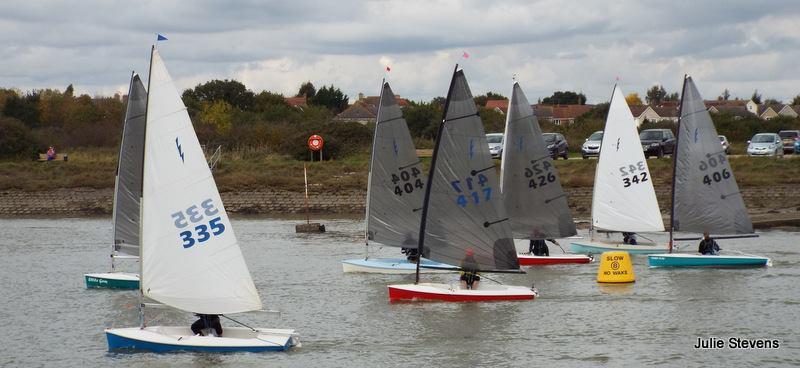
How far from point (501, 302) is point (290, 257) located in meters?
15.2

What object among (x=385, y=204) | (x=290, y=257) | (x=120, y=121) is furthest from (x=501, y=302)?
(x=120, y=121)

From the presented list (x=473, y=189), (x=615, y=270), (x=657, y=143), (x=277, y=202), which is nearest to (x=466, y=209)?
(x=473, y=189)

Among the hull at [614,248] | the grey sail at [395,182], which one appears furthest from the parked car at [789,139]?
the grey sail at [395,182]

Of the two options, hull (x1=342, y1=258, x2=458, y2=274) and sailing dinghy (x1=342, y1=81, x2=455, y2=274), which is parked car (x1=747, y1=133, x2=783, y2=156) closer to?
hull (x1=342, y1=258, x2=458, y2=274)

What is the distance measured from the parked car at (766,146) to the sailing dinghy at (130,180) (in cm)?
4293

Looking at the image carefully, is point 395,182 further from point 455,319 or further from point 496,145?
point 496,145

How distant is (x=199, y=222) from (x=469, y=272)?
902cm

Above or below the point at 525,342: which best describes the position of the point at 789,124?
above

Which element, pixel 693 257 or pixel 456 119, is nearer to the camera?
pixel 456 119

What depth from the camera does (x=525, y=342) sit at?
2641 centimetres

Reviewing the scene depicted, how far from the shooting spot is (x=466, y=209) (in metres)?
30.2

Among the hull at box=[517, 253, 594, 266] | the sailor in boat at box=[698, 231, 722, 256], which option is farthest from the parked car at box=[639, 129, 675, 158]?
the sailor in boat at box=[698, 231, 722, 256]

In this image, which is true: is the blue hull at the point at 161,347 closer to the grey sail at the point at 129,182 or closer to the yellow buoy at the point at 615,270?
the grey sail at the point at 129,182

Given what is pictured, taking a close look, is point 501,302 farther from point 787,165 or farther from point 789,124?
point 789,124
